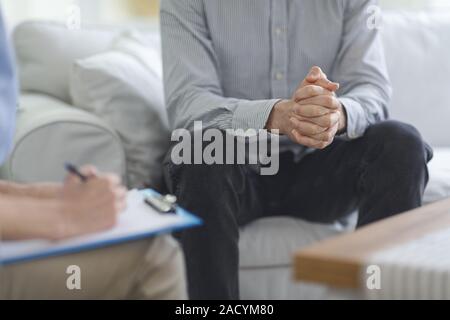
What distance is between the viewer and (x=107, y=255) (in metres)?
0.87

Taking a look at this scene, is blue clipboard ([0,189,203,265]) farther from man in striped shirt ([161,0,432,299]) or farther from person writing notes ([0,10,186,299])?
man in striped shirt ([161,0,432,299])

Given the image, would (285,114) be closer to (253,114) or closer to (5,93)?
(253,114)

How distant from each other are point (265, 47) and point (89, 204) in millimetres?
892

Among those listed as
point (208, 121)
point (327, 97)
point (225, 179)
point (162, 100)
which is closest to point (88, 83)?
point (162, 100)

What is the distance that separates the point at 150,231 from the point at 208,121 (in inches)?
25.9

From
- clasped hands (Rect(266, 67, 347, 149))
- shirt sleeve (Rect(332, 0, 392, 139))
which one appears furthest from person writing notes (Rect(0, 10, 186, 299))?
shirt sleeve (Rect(332, 0, 392, 139))

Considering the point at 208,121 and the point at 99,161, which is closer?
the point at 208,121

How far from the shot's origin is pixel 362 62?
165 centimetres

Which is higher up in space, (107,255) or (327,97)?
(327,97)

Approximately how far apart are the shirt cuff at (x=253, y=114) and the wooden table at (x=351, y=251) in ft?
1.56

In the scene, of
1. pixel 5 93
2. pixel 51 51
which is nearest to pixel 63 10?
pixel 51 51

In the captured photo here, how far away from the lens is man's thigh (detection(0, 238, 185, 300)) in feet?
2.77
